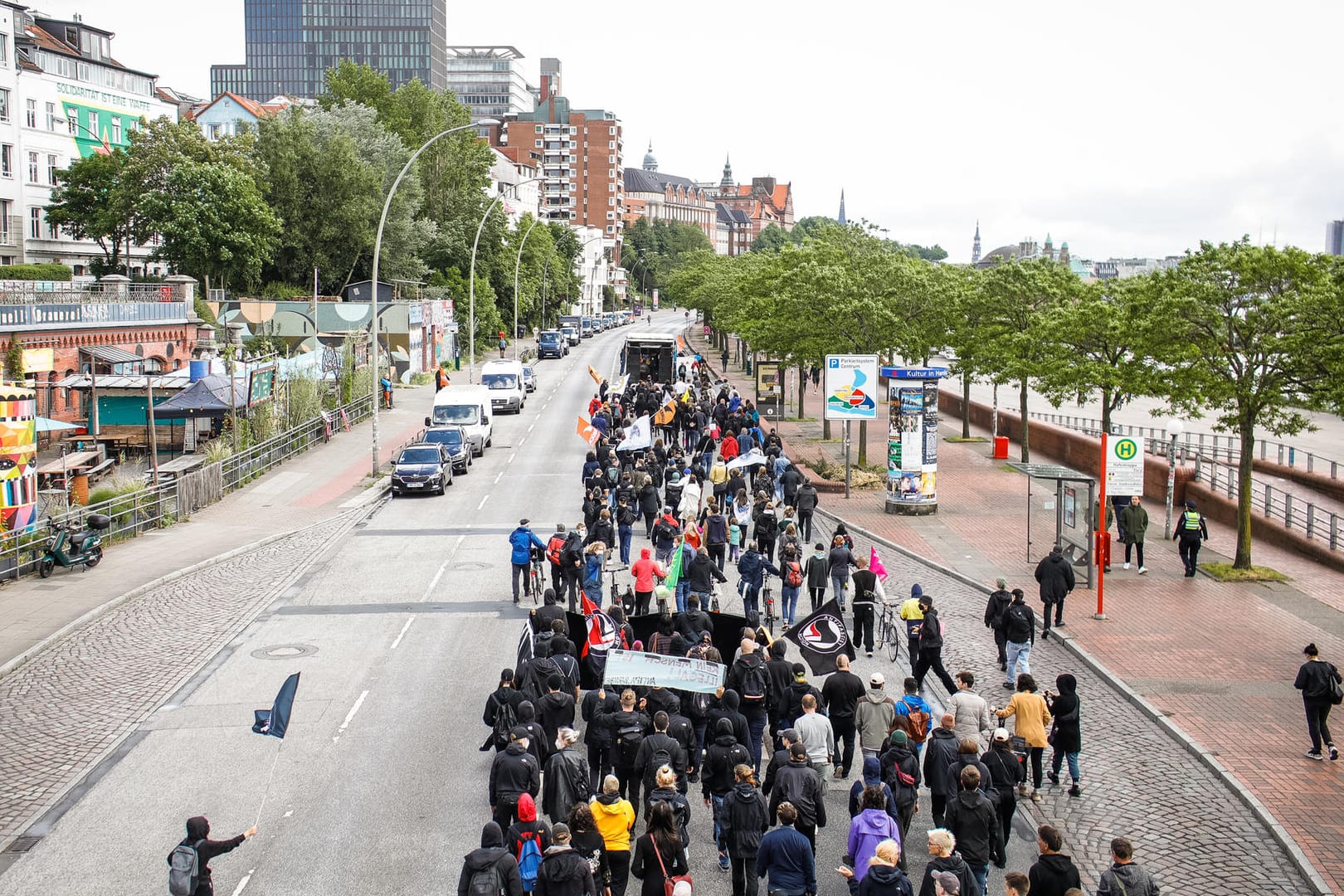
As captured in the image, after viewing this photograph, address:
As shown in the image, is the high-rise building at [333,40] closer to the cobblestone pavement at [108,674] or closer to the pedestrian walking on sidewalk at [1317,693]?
the cobblestone pavement at [108,674]

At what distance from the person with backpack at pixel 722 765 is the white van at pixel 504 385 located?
43.0m

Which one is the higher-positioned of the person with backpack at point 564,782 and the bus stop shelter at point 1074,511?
the bus stop shelter at point 1074,511

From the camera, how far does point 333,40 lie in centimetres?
19150

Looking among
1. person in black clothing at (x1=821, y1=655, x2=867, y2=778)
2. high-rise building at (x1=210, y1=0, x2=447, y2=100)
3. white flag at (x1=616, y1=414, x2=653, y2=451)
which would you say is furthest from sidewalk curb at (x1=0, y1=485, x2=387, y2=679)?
high-rise building at (x1=210, y1=0, x2=447, y2=100)

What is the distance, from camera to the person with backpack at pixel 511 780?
11.6 metres

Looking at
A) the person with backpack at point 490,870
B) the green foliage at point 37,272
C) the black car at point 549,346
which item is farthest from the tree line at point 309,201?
the person with backpack at point 490,870

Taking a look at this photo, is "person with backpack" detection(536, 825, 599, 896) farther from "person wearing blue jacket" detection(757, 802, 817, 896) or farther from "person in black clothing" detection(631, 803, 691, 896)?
"person wearing blue jacket" detection(757, 802, 817, 896)

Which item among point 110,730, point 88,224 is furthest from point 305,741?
point 88,224

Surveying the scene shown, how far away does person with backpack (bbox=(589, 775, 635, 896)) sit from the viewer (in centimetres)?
1070

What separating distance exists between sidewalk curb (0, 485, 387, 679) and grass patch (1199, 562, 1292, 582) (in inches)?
775

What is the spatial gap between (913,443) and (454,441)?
14.1 metres

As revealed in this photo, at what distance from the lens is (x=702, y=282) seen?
11681cm

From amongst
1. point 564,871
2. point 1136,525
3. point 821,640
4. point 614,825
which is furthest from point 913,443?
point 564,871

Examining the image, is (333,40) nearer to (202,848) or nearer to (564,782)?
(564,782)
